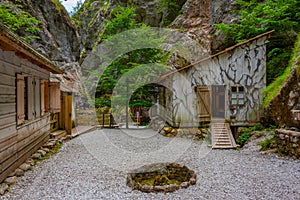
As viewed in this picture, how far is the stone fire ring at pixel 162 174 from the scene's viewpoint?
464 cm

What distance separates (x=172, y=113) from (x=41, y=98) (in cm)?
703

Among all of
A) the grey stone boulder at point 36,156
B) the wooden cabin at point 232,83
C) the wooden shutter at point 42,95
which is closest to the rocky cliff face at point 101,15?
the wooden cabin at point 232,83

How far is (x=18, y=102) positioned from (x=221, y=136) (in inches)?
322

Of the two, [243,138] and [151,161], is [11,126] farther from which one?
[243,138]

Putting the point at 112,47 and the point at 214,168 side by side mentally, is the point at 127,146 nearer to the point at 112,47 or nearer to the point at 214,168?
the point at 214,168

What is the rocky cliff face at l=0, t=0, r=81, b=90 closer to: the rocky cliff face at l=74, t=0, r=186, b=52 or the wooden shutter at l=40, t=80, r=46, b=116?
the rocky cliff face at l=74, t=0, r=186, b=52

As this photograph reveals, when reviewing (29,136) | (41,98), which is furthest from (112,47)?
(29,136)

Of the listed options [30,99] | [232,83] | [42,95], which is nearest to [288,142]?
[232,83]

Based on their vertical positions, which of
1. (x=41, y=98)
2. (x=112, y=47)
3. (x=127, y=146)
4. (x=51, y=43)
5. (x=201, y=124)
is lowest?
(x=127, y=146)

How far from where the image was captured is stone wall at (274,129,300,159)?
670 cm

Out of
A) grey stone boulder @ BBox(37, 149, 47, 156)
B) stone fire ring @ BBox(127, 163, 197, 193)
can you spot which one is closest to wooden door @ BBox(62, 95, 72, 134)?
grey stone boulder @ BBox(37, 149, 47, 156)

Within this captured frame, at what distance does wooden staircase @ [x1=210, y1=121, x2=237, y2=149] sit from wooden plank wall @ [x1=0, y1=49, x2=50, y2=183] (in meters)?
7.07

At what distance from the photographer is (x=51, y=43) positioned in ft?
67.9

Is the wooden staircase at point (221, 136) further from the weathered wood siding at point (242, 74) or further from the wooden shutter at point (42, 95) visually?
the wooden shutter at point (42, 95)
